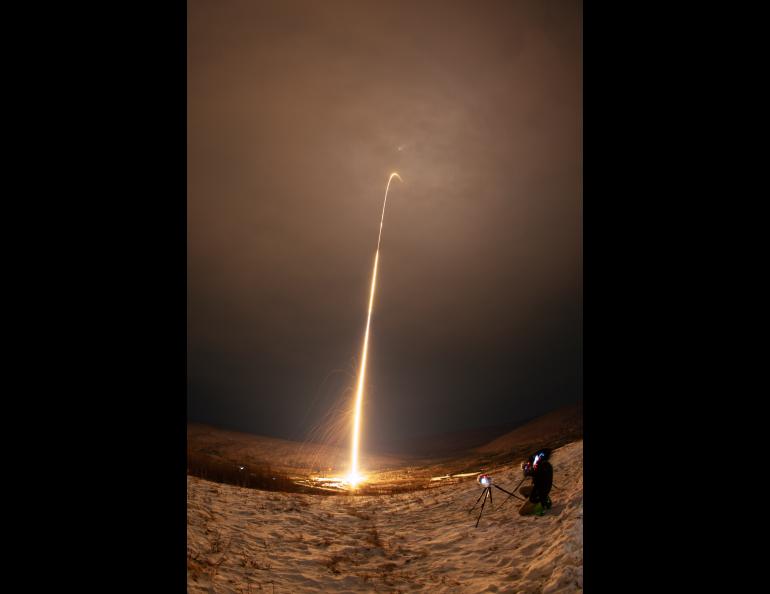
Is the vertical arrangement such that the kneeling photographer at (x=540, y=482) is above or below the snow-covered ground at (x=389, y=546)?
above

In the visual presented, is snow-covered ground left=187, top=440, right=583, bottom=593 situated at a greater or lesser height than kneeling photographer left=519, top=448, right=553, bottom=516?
lesser

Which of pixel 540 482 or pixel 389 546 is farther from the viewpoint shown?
pixel 389 546

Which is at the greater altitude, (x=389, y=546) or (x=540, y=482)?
(x=540, y=482)

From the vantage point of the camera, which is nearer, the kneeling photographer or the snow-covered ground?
the snow-covered ground

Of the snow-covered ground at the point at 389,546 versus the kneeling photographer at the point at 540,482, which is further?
the kneeling photographer at the point at 540,482
